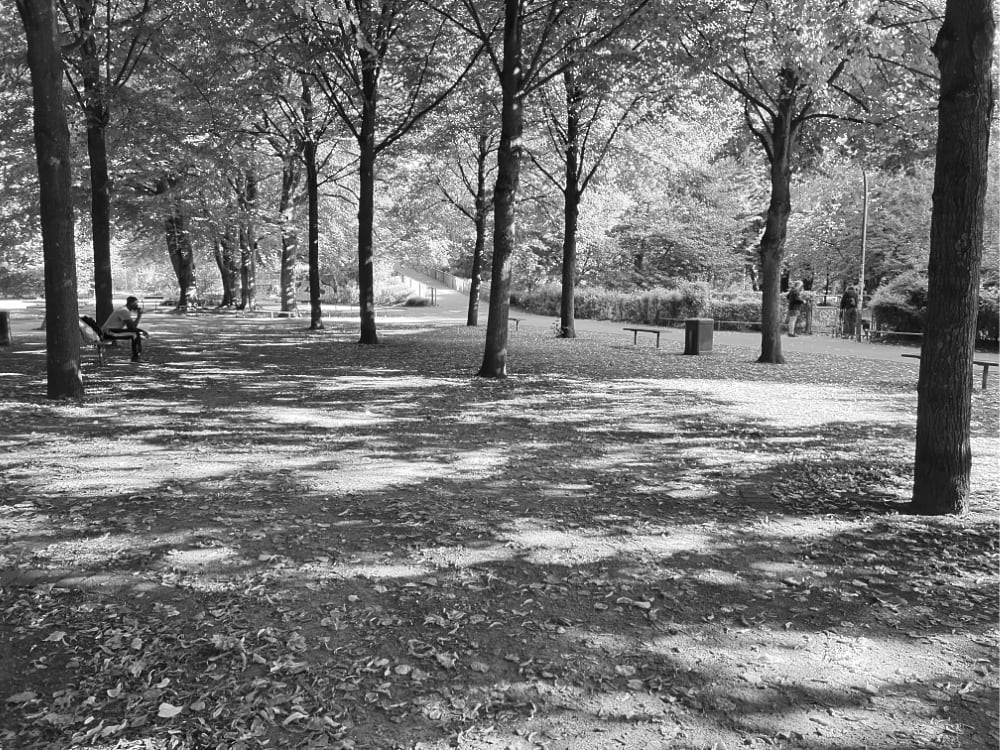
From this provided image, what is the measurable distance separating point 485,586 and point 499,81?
1584cm

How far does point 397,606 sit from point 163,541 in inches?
73.5

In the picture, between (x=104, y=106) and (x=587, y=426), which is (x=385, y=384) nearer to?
(x=587, y=426)

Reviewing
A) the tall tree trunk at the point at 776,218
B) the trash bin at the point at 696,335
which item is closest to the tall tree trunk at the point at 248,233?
the trash bin at the point at 696,335

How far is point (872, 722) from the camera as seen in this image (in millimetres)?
3150

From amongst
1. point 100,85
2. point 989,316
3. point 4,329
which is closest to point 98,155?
point 100,85

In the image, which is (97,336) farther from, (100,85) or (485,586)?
(485,586)

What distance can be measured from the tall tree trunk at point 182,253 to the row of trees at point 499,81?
867 cm

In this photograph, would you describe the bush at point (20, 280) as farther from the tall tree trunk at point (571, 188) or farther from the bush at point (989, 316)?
the bush at point (989, 316)

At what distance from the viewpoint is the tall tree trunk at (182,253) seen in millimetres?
33875

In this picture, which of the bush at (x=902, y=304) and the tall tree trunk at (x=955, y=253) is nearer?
the tall tree trunk at (x=955, y=253)

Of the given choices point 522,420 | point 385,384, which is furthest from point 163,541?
point 385,384

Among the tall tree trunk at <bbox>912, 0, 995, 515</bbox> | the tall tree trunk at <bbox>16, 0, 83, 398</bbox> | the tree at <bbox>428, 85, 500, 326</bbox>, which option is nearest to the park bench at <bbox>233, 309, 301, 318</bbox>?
the tree at <bbox>428, 85, 500, 326</bbox>

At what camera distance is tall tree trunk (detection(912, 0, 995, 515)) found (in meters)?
5.22

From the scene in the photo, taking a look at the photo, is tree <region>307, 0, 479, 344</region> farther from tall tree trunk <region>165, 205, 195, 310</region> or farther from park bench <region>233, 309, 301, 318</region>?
tall tree trunk <region>165, 205, 195, 310</region>
